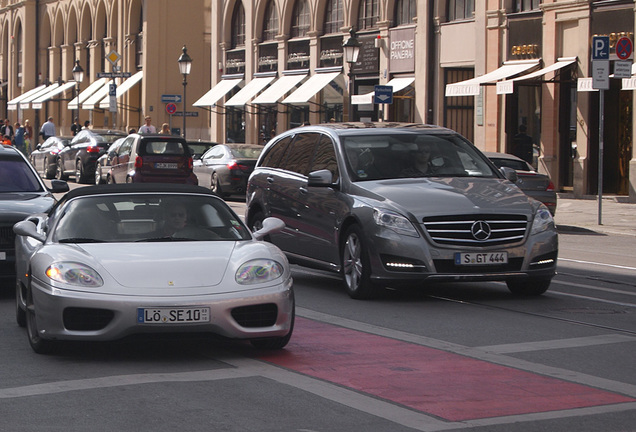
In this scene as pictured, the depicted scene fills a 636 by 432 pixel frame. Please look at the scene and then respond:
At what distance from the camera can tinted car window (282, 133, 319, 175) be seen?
13719 mm

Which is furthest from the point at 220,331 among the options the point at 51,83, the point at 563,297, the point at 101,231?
the point at 51,83

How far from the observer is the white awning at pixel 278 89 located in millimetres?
46000

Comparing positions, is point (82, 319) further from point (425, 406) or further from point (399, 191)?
point (399, 191)

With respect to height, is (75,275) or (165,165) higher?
(75,275)

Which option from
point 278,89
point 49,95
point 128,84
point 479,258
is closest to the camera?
point 479,258

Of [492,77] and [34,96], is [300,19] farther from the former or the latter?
[34,96]

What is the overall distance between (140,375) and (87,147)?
29.6 m

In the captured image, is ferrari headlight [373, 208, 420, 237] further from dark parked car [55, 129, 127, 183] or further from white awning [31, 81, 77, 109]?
white awning [31, 81, 77, 109]

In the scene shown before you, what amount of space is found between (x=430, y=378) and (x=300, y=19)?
4052 centimetres

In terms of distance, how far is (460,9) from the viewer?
121 feet

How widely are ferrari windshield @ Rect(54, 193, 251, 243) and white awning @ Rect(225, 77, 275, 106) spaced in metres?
39.2

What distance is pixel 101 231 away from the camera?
9.18 m

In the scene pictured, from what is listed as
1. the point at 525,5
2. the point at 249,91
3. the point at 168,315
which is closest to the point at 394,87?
the point at 525,5

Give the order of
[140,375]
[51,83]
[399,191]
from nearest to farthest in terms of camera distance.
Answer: [140,375] → [399,191] → [51,83]
